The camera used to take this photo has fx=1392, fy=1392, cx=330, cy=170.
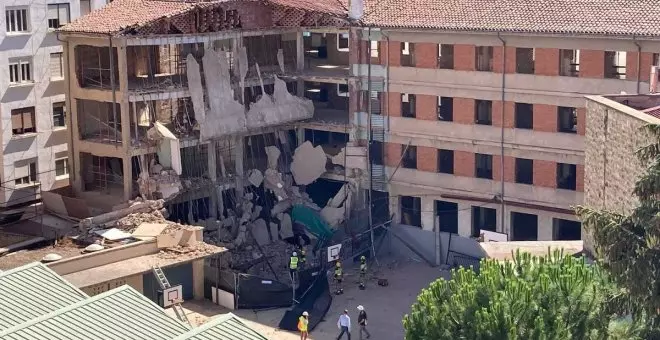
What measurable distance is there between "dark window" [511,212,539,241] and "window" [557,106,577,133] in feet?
14.4

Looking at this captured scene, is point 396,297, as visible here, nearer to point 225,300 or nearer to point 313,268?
point 313,268

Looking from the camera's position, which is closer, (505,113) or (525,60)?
(525,60)

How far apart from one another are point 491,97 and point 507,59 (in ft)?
6.45

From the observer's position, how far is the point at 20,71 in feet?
220

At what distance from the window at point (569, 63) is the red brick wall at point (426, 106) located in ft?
21.3

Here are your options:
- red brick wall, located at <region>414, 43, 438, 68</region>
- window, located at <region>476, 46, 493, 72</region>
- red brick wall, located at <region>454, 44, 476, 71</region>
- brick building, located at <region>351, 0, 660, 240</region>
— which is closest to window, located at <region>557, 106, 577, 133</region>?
brick building, located at <region>351, 0, 660, 240</region>

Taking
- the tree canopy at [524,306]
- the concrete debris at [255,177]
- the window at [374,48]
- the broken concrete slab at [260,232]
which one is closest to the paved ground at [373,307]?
the broken concrete slab at [260,232]

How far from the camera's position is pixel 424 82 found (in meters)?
63.9

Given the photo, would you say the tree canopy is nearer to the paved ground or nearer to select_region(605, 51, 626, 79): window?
the paved ground

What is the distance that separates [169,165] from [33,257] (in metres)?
8.96

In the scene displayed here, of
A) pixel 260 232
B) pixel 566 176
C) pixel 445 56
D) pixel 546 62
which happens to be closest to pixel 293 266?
pixel 260 232

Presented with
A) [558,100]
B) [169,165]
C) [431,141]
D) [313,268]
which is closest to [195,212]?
[169,165]

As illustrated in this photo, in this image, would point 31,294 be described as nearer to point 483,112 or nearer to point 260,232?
point 260,232

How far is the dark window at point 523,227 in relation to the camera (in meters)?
62.5
